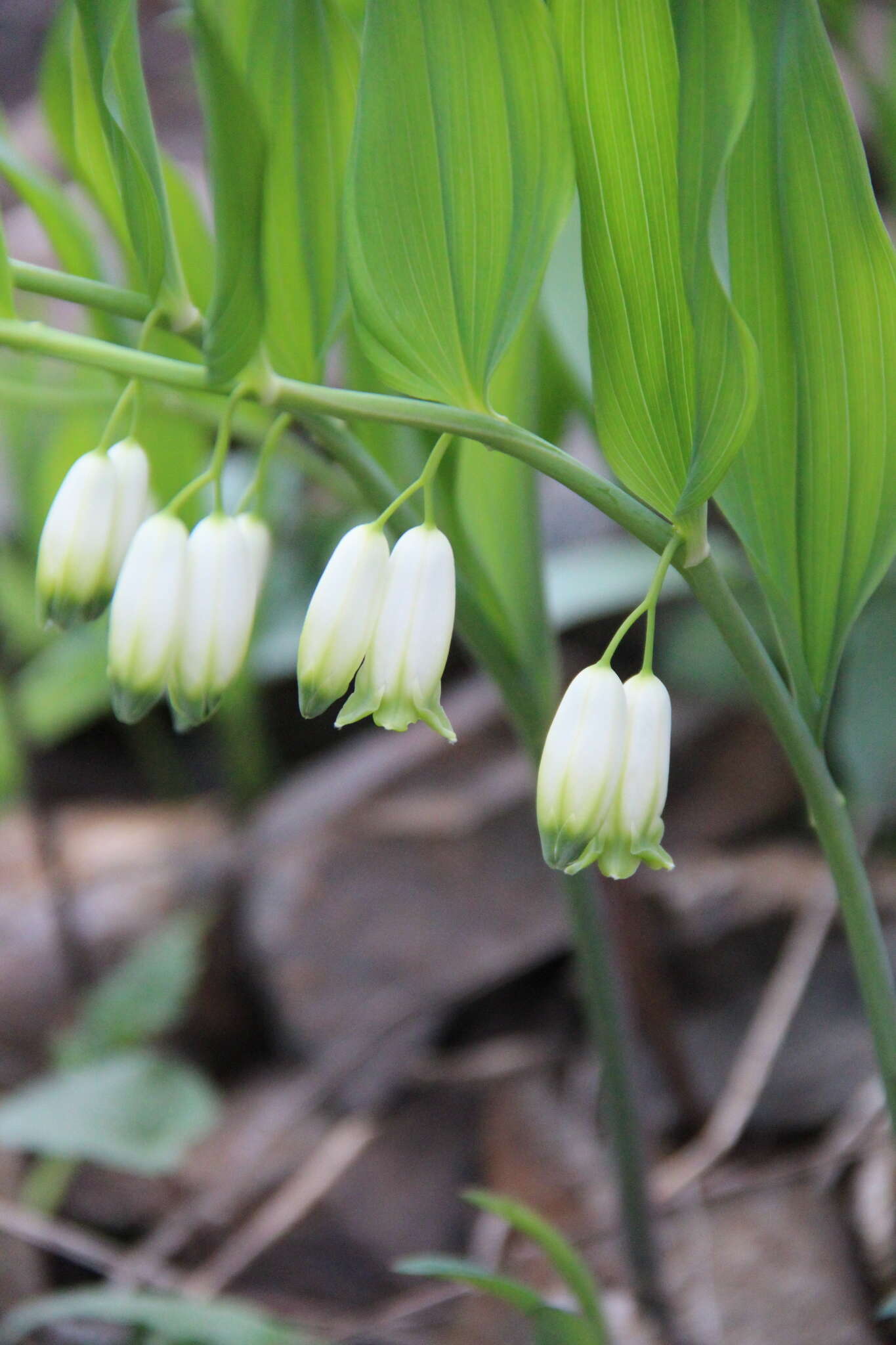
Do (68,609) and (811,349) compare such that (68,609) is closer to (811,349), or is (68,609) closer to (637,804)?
(637,804)

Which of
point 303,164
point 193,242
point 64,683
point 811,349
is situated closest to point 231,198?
point 303,164

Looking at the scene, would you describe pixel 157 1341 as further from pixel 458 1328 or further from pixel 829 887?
pixel 829 887

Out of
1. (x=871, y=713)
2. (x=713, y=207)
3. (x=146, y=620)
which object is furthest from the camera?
(x=871, y=713)

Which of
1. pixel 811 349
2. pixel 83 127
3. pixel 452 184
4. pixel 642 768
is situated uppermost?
pixel 83 127

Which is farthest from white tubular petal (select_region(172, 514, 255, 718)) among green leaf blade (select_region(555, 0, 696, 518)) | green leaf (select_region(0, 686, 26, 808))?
green leaf (select_region(0, 686, 26, 808))

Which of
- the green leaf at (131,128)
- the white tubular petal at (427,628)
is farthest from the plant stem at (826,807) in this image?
the green leaf at (131,128)

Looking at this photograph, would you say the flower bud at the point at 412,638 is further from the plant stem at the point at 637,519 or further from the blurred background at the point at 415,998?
the blurred background at the point at 415,998

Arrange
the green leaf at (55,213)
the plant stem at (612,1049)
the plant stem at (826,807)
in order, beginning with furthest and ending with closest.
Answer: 1. the plant stem at (612,1049)
2. the green leaf at (55,213)
3. the plant stem at (826,807)
